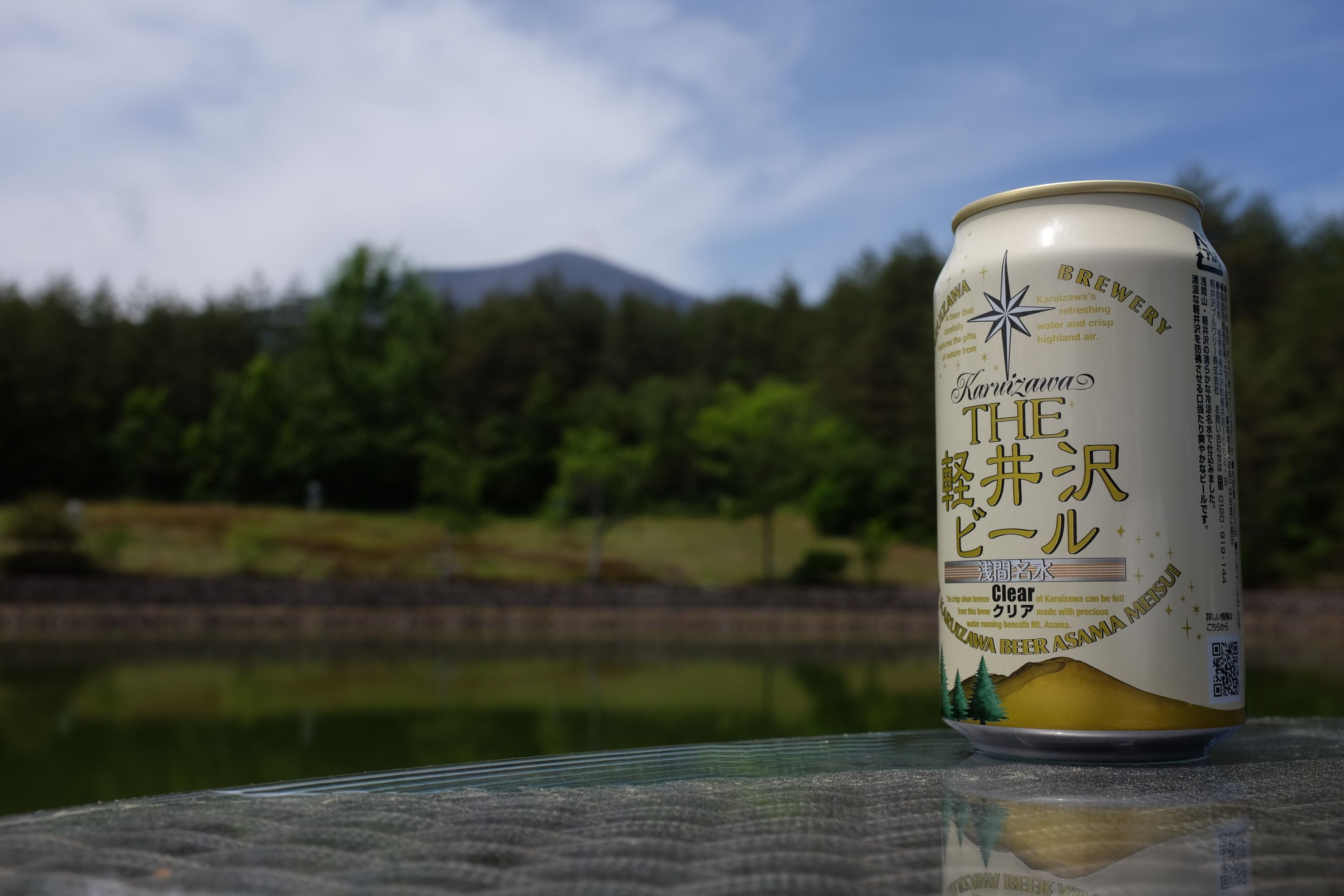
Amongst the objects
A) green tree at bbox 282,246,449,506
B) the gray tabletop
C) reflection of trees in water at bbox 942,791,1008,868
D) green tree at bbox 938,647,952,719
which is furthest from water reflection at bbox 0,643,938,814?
green tree at bbox 282,246,449,506

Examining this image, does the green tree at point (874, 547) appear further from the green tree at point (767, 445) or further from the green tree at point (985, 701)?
the green tree at point (985, 701)

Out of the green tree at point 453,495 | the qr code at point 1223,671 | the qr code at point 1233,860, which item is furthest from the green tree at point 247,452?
the qr code at point 1233,860

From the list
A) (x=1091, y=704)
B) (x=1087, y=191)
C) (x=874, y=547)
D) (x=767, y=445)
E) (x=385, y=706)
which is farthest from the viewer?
(x=767, y=445)

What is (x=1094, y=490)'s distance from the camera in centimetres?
148

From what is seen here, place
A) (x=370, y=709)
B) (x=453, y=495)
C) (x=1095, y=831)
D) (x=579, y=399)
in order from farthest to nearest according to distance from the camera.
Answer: (x=579, y=399) → (x=453, y=495) → (x=370, y=709) → (x=1095, y=831)

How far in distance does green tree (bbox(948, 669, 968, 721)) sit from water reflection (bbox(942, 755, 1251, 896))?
0.10 meters

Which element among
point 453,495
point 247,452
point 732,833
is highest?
point 247,452

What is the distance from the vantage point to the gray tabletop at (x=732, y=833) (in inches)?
38.3

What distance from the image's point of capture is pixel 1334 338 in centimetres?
3484

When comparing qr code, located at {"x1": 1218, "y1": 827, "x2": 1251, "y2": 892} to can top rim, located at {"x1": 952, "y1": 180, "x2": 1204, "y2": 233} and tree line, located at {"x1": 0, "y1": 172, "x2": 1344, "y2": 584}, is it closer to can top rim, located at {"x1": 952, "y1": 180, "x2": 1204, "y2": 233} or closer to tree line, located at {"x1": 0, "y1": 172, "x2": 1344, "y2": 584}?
can top rim, located at {"x1": 952, "y1": 180, "x2": 1204, "y2": 233}

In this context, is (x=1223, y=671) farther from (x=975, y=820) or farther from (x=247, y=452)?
(x=247, y=452)

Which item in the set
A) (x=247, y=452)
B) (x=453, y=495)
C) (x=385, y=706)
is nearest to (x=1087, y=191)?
(x=385, y=706)

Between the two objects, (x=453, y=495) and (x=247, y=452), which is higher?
(x=247, y=452)

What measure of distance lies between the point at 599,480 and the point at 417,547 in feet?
26.1
